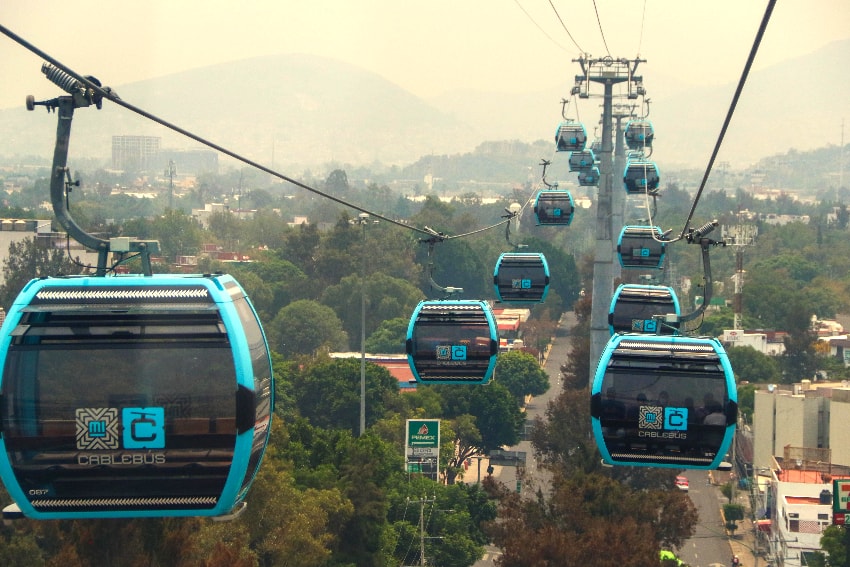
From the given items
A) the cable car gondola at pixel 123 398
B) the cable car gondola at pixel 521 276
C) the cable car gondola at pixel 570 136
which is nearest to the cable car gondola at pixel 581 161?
the cable car gondola at pixel 570 136

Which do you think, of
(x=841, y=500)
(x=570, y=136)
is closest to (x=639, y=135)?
(x=570, y=136)

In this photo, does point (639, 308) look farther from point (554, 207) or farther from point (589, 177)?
point (589, 177)

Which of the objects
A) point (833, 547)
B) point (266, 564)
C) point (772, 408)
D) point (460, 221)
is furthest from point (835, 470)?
point (460, 221)

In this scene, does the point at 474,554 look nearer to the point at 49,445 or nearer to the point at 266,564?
the point at 266,564

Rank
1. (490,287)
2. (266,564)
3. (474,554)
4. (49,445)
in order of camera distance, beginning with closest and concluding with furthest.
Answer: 1. (49,445)
2. (266,564)
3. (474,554)
4. (490,287)

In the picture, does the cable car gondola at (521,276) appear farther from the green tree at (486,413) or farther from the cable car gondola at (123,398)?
the green tree at (486,413)

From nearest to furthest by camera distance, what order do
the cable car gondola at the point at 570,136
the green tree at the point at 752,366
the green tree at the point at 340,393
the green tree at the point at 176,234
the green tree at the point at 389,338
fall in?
the cable car gondola at the point at 570,136 → the green tree at the point at 340,393 → the green tree at the point at 752,366 → the green tree at the point at 389,338 → the green tree at the point at 176,234
